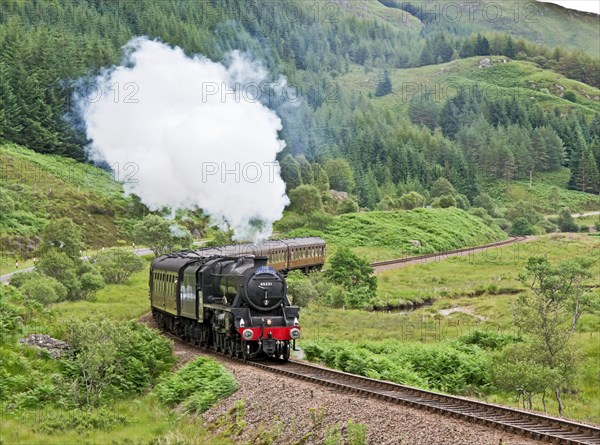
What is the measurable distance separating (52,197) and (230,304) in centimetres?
6870

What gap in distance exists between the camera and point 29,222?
3324 inches

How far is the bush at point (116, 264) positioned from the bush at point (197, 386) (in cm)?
3513

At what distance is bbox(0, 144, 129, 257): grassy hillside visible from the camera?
8231cm

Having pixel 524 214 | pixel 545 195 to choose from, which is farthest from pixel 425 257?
pixel 545 195

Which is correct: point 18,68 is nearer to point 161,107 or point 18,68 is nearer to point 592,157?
point 161,107

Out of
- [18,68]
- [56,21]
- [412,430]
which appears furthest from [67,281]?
[56,21]

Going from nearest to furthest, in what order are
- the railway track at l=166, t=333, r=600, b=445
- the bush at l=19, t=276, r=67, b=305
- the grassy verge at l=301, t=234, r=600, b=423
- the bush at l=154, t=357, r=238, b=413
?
1. the railway track at l=166, t=333, r=600, b=445
2. the bush at l=154, t=357, r=238, b=413
3. the grassy verge at l=301, t=234, r=600, b=423
4. the bush at l=19, t=276, r=67, b=305

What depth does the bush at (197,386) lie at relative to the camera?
2370cm

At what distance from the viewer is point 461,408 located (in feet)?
65.3

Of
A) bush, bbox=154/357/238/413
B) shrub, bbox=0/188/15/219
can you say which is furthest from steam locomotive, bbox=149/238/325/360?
shrub, bbox=0/188/15/219

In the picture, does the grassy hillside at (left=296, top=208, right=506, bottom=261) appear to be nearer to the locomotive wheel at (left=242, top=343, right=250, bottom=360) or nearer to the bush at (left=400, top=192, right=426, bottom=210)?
the bush at (left=400, top=192, right=426, bottom=210)

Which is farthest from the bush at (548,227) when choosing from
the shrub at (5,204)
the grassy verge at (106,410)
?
the grassy verge at (106,410)

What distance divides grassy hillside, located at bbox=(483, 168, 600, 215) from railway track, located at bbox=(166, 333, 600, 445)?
5634 inches

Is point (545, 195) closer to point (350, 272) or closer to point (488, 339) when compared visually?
point (350, 272)
